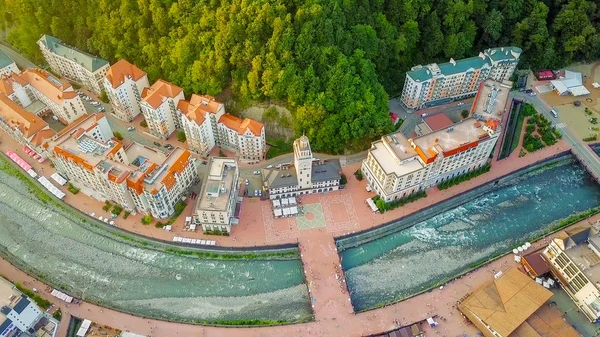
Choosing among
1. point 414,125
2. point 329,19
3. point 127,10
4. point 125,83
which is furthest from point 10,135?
point 414,125

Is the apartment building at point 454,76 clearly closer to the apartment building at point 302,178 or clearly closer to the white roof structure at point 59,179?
the apartment building at point 302,178

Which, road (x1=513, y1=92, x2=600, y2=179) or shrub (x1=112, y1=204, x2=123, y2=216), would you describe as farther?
road (x1=513, y1=92, x2=600, y2=179)

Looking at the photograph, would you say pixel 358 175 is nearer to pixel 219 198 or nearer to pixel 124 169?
pixel 219 198

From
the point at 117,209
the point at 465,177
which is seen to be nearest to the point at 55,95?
the point at 117,209

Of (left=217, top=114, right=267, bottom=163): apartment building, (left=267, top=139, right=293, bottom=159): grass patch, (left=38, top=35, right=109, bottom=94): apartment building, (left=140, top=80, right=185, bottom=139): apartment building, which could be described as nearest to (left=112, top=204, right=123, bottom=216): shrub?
(left=140, top=80, right=185, bottom=139): apartment building

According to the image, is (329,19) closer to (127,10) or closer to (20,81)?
(127,10)

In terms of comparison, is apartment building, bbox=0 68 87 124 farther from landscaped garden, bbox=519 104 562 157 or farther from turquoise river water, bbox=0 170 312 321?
landscaped garden, bbox=519 104 562 157
